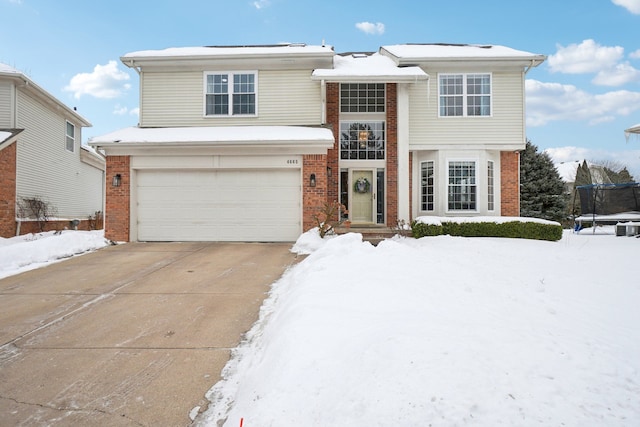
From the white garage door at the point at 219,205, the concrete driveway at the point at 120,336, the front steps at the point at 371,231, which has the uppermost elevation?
the white garage door at the point at 219,205

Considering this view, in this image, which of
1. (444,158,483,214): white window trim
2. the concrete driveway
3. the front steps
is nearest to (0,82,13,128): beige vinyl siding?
the concrete driveway

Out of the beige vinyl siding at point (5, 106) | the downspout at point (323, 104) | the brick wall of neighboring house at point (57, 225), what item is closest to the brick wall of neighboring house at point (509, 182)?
the downspout at point (323, 104)

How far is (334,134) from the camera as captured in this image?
42.1 ft

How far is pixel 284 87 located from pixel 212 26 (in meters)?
5.90

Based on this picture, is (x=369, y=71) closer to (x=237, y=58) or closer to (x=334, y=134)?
(x=334, y=134)

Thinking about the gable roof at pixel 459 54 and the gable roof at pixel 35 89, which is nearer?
the gable roof at pixel 459 54

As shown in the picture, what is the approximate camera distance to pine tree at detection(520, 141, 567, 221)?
2038 centimetres

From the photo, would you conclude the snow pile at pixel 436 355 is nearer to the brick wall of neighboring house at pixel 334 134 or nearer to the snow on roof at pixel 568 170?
the brick wall of neighboring house at pixel 334 134

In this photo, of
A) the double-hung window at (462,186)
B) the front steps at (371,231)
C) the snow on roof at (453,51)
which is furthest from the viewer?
the double-hung window at (462,186)

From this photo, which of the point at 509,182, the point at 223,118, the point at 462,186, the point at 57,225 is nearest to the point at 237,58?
the point at 223,118

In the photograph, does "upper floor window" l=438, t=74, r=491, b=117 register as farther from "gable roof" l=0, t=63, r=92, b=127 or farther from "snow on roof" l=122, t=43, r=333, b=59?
"gable roof" l=0, t=63, r=92, b=127

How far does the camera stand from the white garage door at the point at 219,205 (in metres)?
10.7

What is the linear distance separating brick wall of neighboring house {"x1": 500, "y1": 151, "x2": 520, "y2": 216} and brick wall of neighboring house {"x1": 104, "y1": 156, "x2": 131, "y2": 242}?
12.2m

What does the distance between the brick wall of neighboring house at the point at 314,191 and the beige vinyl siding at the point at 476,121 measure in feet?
12.4
